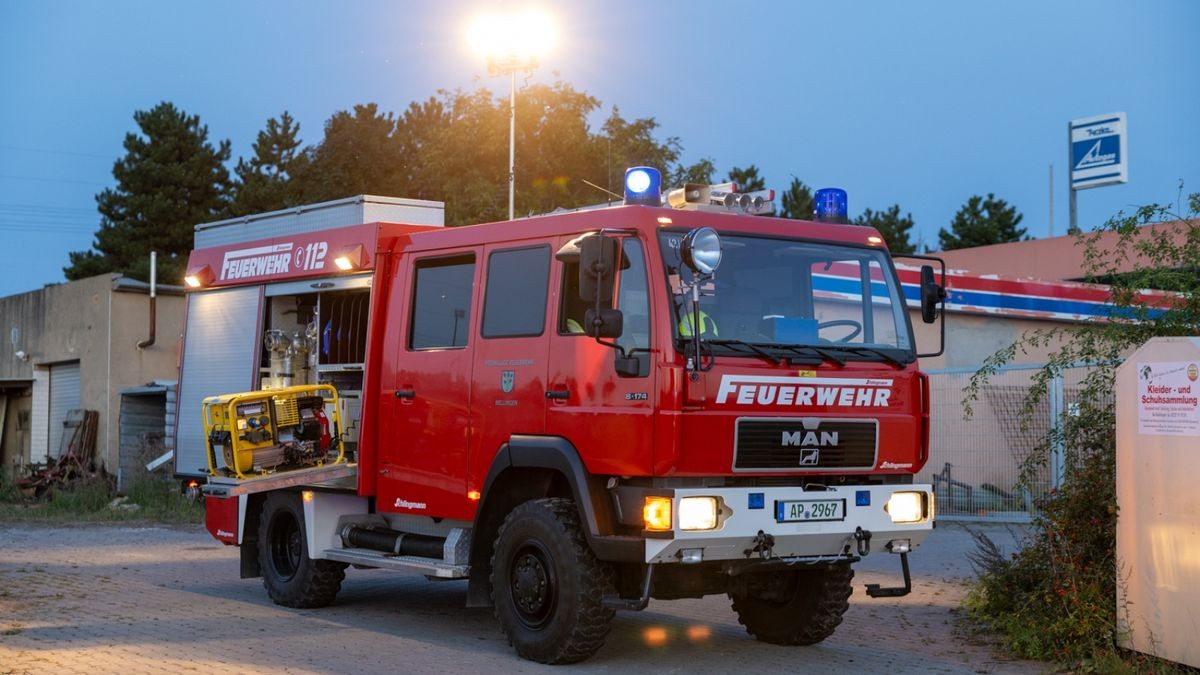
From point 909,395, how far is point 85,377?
22458 millimetres

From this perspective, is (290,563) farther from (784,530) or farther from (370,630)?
(784,530)

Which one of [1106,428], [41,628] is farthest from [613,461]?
[41,628]

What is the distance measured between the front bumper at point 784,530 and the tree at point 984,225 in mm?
57229

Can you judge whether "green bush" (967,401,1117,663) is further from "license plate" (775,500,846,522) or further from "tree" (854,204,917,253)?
"tree" (854,204,917,253)

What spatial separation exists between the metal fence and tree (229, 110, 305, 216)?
42.1 meters

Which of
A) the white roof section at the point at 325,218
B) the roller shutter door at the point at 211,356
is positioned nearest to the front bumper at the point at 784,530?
the white roof section at the point at 325,218

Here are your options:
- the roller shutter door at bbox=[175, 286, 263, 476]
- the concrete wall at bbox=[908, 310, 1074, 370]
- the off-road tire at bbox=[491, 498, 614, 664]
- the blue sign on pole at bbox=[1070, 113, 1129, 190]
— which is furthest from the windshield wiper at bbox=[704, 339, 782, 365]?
the blue sign on pole at bbox=[1070, 113, 1129, 190]

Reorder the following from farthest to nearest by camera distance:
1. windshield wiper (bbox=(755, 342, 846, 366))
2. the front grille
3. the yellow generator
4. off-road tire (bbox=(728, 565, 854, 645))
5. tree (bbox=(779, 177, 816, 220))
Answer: tree (bbox=(779, 177, 816, 220)) < the yellow generator < off-road tire (bbox=(728, 565, 854, 645)) < windshield wiper (bbox=(755, 342, 846, 366)) < the front grille

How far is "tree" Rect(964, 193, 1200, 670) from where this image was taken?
8.91 m

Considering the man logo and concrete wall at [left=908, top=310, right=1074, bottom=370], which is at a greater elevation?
concrete wall at [left=908, top=310, right=1074, bottom=370]

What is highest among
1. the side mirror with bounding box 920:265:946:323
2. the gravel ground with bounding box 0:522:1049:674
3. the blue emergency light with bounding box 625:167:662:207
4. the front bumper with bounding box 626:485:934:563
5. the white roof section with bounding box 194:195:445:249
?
the white roof section with bounding box 194:195:445:249

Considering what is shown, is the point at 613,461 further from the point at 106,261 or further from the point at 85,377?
the point at 106,261

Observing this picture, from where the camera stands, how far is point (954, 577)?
1338cm

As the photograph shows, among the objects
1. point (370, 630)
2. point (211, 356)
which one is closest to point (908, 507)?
point (370, 630)
